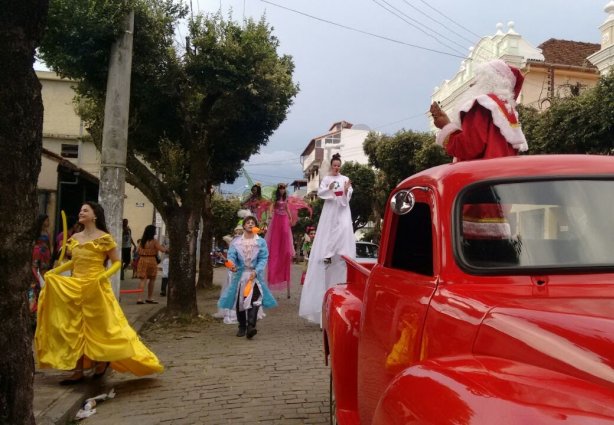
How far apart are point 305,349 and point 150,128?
573cm

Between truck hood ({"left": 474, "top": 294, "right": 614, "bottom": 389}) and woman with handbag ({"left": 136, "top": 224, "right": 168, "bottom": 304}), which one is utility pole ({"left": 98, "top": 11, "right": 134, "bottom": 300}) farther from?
truck hood ({"left": 474, "top": 294, "right": 614, "bottom": 389})

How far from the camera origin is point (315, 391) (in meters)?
5.32

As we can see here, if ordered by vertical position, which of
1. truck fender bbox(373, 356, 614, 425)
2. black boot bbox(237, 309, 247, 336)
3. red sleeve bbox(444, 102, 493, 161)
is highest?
red sleeve bbox(444, 102, 493, 161)

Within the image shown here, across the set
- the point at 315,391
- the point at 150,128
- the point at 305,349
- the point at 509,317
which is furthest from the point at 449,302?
the point at 150,128

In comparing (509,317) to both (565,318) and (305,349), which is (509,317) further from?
(305,349)

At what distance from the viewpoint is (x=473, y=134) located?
130 inches

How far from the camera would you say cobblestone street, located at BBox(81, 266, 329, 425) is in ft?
15.5

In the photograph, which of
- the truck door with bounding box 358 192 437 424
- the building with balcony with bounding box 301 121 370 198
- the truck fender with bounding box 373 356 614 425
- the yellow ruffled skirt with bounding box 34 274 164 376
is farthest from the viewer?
the building with balcony with bounding box 301 121 370 198

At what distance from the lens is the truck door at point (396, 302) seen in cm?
229

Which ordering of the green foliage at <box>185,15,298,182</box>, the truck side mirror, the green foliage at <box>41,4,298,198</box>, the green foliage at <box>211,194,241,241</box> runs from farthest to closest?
the green foliage at <box>211,194,241,241</box> → the green foliage at <box>185,15,298,182</box> → the green foliage at <box>41,4,298,198</box> → the truck side mirror

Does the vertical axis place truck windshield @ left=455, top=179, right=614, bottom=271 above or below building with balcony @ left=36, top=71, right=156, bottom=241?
below

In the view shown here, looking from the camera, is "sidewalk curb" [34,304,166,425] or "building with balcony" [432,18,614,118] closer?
"sidewalk curb" [34,304,166,425]

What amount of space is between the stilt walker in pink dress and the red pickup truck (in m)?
8.09

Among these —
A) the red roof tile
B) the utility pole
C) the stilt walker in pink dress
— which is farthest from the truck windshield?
→ the red roof tile
